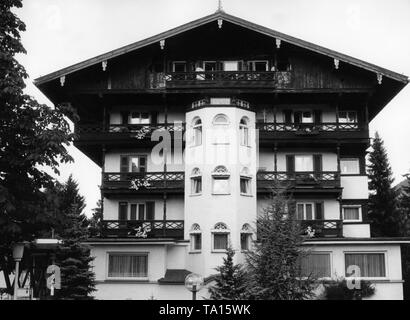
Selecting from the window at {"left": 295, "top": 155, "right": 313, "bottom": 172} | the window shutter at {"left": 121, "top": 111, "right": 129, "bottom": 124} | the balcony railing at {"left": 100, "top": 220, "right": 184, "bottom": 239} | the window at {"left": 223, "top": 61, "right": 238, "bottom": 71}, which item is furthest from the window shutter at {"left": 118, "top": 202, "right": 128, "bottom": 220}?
the window at {"left": 295, "top": 155, "right": 313, "bottom": 172}

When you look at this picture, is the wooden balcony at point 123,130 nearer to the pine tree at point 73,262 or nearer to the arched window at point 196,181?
the arched window at point 196,181

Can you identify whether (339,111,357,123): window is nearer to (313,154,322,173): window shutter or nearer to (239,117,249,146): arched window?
(313,154,322,173): window shutter

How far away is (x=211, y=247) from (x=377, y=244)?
992cm

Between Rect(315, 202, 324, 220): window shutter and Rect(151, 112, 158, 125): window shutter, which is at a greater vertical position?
Rect(151, 112, 158, 125): window shutter

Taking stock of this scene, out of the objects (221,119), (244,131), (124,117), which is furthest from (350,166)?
(124,117)

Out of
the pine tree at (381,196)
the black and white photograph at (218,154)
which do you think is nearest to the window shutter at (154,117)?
the black and white photograph at (218,154)

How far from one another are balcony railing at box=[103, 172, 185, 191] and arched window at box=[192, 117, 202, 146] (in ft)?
7.68

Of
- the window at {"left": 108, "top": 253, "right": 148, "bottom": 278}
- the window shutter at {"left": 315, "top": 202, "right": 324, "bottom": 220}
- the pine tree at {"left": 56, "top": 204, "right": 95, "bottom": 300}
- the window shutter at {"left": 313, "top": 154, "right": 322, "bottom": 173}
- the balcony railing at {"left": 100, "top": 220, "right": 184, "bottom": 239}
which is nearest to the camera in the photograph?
the pine tree at {"left": 56, "top": 204, "right": 95, "bottom": 300}

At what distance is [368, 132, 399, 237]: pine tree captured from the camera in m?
50.9

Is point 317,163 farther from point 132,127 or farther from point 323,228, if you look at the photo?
point 132,127

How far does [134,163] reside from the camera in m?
39.5

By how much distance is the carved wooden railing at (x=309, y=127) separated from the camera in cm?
3828

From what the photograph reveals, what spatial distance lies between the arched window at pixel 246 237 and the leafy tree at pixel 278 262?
188 inches
